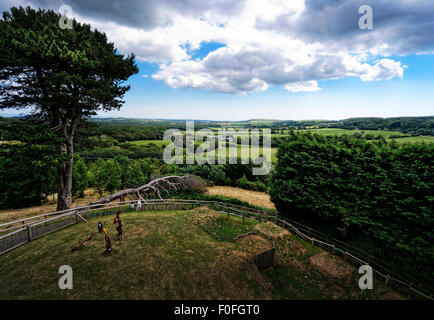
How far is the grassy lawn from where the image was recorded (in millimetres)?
8102

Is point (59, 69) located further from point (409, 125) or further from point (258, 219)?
point (409, 125)

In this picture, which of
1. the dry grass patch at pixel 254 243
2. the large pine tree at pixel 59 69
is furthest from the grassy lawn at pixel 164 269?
the large pine tree at pixel 59 69

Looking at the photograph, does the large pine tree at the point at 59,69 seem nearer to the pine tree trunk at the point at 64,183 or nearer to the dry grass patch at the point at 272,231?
the pine tree trunk at the point at 64,183

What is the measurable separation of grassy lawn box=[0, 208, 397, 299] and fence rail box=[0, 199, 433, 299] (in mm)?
629

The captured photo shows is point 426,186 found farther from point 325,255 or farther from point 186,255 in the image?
point 186,255

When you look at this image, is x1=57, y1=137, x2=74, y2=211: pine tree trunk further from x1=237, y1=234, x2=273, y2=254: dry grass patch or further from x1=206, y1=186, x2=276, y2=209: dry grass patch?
x1=206, y1=186, x2=276, y2=209: dry grass patch

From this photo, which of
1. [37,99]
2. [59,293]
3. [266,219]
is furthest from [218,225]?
[37,99]

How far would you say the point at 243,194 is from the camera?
33125 mm

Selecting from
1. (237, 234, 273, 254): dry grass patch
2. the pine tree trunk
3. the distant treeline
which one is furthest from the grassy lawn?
the distant treeline

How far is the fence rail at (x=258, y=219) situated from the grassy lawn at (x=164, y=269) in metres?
0.63

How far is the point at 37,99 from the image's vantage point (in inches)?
571

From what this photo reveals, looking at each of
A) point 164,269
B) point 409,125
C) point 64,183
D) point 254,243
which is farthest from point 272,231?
point 409,125

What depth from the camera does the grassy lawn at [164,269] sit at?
319 inches

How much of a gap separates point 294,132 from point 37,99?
23.0 meters
